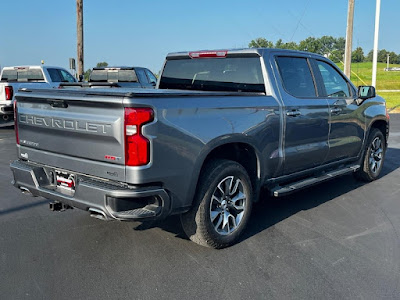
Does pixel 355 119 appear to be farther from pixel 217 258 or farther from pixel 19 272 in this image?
pixel 19 272

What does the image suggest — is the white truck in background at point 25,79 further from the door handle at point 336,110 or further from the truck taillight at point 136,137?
the truck taillight at point 136,137

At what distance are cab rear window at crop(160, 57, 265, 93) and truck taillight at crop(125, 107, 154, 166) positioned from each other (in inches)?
73.2

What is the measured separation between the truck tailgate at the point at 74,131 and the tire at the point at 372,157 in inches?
182

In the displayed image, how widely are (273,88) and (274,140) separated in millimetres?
592

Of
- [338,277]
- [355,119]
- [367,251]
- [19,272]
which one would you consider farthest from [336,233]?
[19,272]

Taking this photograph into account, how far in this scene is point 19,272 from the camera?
359 cm

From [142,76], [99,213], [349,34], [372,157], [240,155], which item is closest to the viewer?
[99,213]

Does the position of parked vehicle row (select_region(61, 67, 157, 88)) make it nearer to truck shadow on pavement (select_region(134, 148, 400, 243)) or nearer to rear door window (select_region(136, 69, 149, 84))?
rear door window (select_region(136, 69, 149, 84))

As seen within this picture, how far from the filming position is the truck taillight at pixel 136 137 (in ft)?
10.8

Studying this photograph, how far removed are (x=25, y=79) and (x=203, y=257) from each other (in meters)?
13.1

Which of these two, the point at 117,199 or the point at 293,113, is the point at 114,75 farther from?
the point at 117,199

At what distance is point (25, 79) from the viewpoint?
14.9 meters

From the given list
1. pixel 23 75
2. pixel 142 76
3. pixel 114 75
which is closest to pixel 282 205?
pixel 142 76

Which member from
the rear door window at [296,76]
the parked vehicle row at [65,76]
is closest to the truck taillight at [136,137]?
the rear door window at [296,76]
